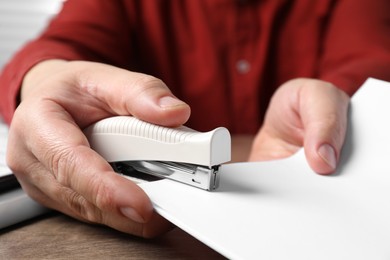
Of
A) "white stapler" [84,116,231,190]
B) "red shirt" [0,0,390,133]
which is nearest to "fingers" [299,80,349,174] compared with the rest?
"white stapler" [84,116,231,190]

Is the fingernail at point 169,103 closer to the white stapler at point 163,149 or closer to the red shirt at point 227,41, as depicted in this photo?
the white stapler at point 163,149

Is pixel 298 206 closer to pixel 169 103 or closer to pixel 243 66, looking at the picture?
pixel 169 103

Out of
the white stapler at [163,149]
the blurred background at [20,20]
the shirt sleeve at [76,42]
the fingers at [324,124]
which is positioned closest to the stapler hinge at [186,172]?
the white stapler at [163,149]

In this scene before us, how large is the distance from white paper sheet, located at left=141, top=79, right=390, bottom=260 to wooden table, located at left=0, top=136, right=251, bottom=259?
0.04 meters

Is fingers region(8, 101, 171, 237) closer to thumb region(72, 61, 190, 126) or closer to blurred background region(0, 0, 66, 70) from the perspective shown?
A: thumb region(72, 61, 190, 126)

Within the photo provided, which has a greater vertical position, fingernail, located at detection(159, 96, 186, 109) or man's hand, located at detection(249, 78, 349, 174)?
fingernail, located at detection(159, 96, 186, 109)

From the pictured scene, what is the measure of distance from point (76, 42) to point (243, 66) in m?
0.26

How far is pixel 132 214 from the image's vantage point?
355mm

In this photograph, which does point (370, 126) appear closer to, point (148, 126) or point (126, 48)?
point (148, 126)

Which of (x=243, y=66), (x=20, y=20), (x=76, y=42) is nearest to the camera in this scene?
(x=76, y=42)

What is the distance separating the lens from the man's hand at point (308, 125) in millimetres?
459

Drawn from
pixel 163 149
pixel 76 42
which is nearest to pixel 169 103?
pixel 163 149

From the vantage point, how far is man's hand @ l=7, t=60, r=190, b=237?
369mm

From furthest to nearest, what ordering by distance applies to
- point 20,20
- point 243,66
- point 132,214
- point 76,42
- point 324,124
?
point 20,20 < point 243,66 < point 76,42 < point 324,124 < point 132,214
